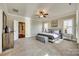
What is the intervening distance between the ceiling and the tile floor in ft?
2.36

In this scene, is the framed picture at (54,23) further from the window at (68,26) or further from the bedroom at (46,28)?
the window at (68,26)

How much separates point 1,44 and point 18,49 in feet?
1.47

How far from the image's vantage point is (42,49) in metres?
2.24

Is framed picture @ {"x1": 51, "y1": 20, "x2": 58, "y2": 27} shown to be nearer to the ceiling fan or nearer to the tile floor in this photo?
the ceiling fan

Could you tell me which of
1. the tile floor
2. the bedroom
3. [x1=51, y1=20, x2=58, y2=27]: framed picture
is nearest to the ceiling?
the bedroom

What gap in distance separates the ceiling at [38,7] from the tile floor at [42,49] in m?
0.72

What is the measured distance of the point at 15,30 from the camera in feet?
7.63

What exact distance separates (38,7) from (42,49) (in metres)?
1.06

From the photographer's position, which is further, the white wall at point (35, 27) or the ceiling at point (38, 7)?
the white wall at point (35, 27)

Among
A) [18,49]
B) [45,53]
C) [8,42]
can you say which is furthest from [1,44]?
[45,53]

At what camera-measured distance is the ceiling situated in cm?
213

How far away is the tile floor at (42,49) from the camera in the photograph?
2162 mm

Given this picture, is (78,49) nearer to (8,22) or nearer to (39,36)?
(39,36)

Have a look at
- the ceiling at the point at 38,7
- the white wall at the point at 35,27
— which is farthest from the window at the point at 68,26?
the white wall at the point at 35,27
